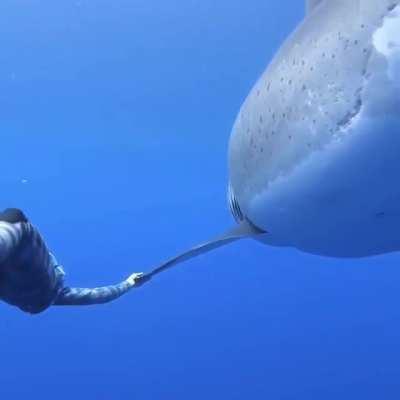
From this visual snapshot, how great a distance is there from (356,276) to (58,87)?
1454 cm

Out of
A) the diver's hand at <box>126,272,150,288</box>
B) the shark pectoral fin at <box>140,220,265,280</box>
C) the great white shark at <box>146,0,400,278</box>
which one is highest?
the diver's hand at <box>126,272,150,288</box>

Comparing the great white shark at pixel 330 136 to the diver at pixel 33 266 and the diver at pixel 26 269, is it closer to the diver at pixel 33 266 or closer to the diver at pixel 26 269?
the diver at pixel 33 266

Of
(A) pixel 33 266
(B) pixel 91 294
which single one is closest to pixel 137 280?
(B) pixel 91 294

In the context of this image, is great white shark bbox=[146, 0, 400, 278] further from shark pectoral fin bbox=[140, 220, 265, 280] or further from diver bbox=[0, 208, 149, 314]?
diver bbox=[0, 208, 149, 314]

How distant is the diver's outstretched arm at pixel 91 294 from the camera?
2.57 m

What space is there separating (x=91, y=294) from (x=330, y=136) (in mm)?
1619

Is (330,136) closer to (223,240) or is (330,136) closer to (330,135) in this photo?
(330,135)

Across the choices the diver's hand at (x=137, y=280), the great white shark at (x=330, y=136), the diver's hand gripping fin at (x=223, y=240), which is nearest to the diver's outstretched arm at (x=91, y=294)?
the diver's hand at (x=137, y=280)

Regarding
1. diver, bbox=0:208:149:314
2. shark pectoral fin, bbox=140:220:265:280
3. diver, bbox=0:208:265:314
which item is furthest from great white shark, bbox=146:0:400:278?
diver, bbox=0:208:149:314

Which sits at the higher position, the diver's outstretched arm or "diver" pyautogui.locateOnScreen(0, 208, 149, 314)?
the diver's outstretched arm

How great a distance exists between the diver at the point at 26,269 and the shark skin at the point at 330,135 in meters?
0.73

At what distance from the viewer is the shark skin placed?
48.9 inches

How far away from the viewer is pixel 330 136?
1407mm

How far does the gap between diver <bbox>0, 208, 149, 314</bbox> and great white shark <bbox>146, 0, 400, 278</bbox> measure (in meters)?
0.73
